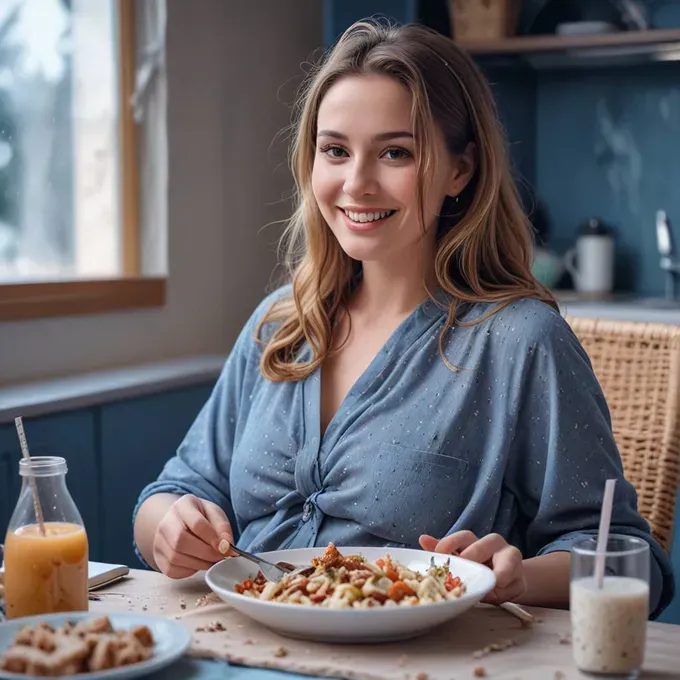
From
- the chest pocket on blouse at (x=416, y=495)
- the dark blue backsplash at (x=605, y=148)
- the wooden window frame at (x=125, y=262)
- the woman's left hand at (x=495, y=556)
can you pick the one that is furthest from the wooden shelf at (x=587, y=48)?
the woman's left hand at (x=495, y=556)

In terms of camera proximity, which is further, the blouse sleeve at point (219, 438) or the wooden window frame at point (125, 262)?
the wooden window frame at point (125, 262)

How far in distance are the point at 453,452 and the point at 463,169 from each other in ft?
1.43

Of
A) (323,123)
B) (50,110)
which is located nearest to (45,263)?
(50,110)

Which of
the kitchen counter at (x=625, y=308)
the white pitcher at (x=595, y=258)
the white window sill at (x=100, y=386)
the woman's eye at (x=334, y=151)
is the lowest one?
the white window sill at (x=100, y=386)

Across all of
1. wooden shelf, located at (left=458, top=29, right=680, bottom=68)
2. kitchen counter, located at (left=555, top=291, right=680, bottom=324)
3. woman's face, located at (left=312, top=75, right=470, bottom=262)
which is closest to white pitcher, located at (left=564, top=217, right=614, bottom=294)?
kitchen counter, located at (left=555, top=291, right=680, bottom=324)

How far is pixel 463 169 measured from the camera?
1709 millimetres

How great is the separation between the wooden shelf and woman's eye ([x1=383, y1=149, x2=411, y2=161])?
76.2 inches

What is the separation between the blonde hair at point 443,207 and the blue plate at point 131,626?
679 millimetres

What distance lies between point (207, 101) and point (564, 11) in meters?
1.26

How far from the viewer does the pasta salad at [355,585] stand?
43.6 inches

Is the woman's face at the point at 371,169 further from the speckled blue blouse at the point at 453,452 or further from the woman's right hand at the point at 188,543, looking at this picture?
the woman's right hand at the point at 188,543

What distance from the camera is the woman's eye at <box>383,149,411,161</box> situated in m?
1.60

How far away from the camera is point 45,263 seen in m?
2.94

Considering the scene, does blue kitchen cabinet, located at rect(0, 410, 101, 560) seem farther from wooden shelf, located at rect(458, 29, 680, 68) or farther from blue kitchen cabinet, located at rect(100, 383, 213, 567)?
wooden shelf, located at rect(458, 29, 680, 68)
